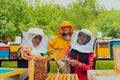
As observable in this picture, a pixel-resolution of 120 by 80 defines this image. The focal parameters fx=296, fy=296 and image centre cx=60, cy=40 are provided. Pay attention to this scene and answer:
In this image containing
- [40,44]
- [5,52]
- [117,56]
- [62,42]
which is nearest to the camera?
[117,56]

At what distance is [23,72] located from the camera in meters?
2.48

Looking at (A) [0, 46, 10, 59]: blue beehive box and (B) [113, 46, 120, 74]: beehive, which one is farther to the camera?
(A) [0, 46, 10, 59]: blue beehive box

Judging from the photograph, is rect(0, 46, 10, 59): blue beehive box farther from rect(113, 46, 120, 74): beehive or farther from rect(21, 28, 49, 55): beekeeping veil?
rect(113, 46, 120, 74): beehive

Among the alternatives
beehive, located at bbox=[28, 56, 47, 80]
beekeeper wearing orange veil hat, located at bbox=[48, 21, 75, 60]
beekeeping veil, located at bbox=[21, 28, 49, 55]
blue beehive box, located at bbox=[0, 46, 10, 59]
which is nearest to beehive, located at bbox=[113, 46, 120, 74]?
beehive, located at bbox=[28, 56, 47, 80]

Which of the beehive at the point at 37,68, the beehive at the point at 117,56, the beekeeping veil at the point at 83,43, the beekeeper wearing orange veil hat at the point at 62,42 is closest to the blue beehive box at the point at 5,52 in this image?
the beekeeper wearing orange veil hat at the point at 62,42

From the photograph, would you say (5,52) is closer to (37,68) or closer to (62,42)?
(62,42)

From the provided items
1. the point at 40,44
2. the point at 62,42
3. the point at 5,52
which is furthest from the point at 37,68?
the point at 5,52

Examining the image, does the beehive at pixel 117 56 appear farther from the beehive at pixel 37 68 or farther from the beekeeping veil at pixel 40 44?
the beekeeping veil at pixel 40 44

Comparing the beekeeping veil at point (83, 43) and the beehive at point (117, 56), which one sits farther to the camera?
the beekeeping veil at point (83, 43)

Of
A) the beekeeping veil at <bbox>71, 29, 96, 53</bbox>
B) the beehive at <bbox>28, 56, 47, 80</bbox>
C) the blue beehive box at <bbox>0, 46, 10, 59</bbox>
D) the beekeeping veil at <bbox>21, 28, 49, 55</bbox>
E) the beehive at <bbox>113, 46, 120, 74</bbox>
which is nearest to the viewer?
the beehive at <bbox>113, 46, 120, 74</bbox>

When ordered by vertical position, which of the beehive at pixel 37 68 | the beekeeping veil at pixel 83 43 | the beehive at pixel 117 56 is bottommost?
the beehive at pixel 37 68

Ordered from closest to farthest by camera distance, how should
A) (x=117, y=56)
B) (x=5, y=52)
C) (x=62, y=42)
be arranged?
(x=117, y=56)
(x=62, y=42)
(x=5, y=52)

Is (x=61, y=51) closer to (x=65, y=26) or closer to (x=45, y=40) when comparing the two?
(x=65, y=26)

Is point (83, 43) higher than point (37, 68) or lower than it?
higher
